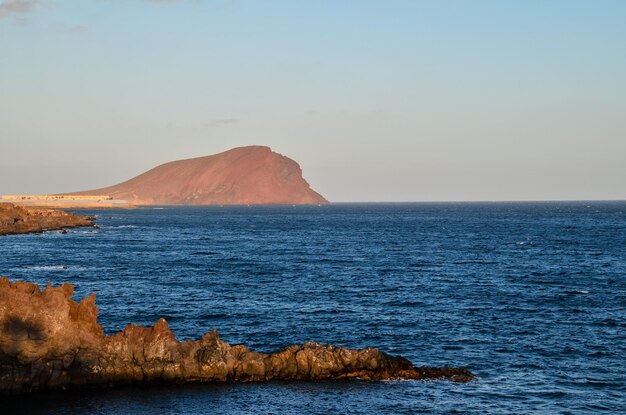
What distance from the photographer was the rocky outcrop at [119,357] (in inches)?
1252

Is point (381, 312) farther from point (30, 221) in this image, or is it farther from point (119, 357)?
point (30, 221)

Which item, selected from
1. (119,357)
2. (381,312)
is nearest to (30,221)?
(381,312)

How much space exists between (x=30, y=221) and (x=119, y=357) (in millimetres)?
130029

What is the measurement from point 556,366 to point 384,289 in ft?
90.8

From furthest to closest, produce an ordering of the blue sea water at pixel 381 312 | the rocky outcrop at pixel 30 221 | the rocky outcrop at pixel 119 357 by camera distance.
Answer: the rocky outcrop at pixel 30 221, the rocky outcrop at pixel 119 357, the blue sea water at pixel 381 312

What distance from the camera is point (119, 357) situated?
107 feet

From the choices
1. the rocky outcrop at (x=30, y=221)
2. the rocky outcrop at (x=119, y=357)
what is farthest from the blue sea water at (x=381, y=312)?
the rocky outcrop at (x=30, y=221)

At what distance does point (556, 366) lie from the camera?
121ft

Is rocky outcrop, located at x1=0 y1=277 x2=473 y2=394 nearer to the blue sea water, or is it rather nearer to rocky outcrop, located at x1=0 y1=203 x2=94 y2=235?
the blue sea water

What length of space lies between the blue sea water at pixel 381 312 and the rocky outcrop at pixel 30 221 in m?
33.2

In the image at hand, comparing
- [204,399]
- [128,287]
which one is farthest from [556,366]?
[128,287]

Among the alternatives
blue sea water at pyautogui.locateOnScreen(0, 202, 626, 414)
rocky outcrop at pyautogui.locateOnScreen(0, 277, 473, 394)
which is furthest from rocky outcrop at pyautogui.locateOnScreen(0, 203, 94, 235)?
rocky outcrop at pyautogui.locateOnScreen(0, 277, 473, 394)

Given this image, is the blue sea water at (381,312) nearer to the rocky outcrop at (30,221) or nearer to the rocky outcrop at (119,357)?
the rocky outcrop at (119,357)

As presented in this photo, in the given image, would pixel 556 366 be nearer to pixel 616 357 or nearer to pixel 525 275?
pixel 616 357
